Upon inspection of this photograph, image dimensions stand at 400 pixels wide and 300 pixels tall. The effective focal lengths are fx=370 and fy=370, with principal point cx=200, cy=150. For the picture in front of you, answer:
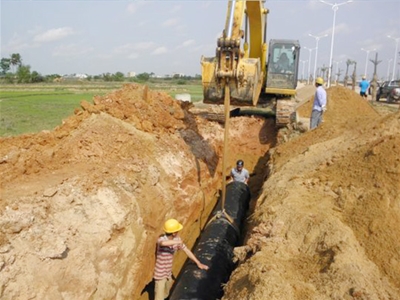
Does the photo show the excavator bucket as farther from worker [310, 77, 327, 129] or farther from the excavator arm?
worker [310, 77, 327, 129]

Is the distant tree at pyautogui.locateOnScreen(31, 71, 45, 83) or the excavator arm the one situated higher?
the excavator arm

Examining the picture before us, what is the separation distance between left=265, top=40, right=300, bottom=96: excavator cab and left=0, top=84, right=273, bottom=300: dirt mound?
4.05 meters

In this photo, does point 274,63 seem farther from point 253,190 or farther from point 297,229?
point 297,229

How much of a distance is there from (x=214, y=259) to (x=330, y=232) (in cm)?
213

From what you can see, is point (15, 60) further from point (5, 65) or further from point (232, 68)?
point (232, 68)

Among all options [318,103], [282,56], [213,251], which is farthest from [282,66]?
[213,251]

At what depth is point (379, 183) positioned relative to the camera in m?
6.57

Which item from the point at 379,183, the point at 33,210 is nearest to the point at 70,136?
the point at 33,210

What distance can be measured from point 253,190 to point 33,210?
24.7 ft

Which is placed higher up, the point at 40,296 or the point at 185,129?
the point at 185,129

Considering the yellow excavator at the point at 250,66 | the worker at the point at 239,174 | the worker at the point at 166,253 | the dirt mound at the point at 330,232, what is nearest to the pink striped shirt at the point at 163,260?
the worker at the point at 166,253

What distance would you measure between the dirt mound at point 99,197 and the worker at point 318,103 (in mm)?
4110

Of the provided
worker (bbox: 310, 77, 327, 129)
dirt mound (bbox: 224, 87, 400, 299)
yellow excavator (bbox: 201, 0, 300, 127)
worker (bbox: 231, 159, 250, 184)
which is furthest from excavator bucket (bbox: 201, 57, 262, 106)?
worker (bbox: 310, 77, 327, 129)

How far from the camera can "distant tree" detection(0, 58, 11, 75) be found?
294ft
